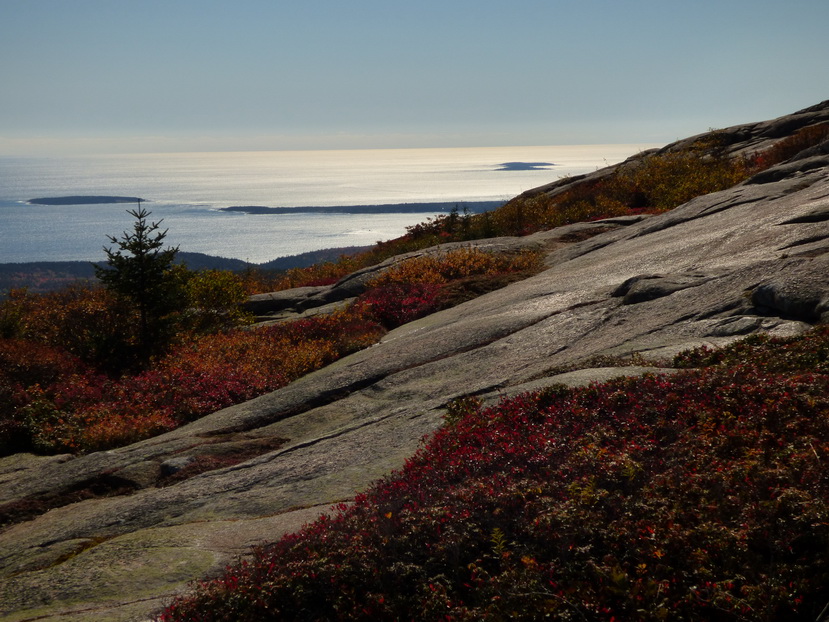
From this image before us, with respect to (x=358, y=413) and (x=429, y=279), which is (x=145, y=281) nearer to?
(x=429, y=279)

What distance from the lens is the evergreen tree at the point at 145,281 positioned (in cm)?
2258

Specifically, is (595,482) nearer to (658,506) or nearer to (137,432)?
(658,506)

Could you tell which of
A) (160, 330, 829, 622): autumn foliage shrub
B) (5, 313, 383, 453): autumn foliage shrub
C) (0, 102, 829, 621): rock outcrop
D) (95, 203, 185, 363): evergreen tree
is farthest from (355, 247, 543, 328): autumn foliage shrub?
(160, 330, 829, 622): autumn foliage shrub

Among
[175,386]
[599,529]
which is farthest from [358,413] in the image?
[175,386]

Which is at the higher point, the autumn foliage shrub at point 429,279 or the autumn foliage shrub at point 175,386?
the autumn foliage shrub at point 429,279

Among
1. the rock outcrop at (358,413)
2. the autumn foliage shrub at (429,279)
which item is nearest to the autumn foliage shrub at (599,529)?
the rock outcrop at (358,413)

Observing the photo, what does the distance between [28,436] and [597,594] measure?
16.4m

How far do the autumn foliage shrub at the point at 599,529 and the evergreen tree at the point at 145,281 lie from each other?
56.9 ft

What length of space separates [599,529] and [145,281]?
20689 mm

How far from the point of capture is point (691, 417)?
805cm

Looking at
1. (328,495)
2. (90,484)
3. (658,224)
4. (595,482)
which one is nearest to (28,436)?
(90,484)

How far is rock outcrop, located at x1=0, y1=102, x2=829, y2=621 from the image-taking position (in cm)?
811

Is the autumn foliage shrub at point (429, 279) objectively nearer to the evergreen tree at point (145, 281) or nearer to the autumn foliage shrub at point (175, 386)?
the autumn foliage shrub at point (175, 386)

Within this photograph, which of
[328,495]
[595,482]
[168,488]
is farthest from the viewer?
[168,488]
